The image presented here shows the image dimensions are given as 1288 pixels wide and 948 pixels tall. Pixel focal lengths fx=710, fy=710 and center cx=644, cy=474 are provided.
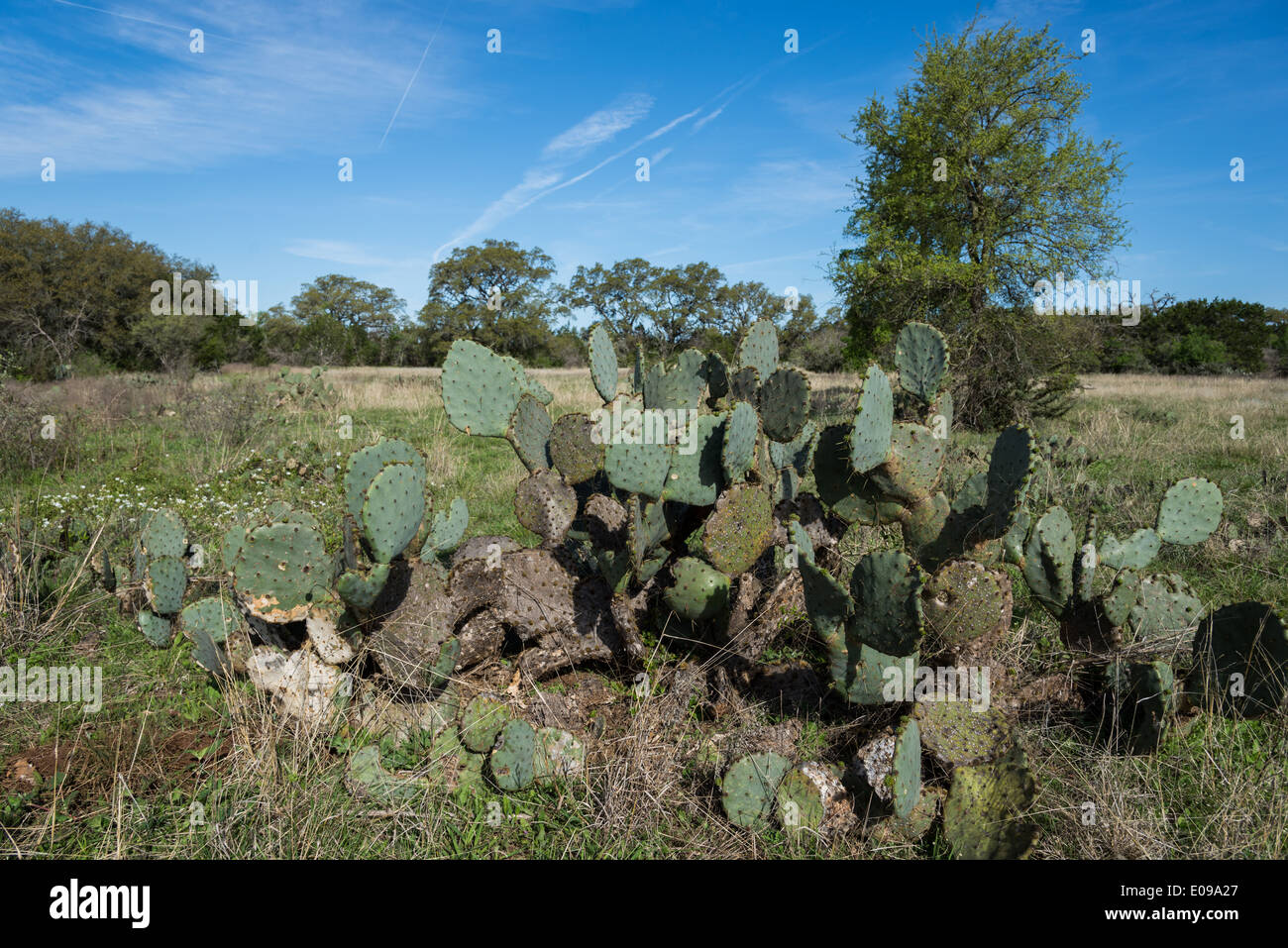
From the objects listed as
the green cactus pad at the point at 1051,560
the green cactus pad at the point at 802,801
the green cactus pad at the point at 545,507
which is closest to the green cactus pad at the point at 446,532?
the green cactus pad at the point at 545,507

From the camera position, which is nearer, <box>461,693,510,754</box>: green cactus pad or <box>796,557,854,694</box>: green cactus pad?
<box>796,557,854,694</box>: green cactus pad

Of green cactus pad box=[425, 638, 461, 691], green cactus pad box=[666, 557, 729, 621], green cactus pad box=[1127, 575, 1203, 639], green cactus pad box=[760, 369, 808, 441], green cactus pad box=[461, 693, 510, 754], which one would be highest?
green cactus pad box=[760, 369, 808, 441]

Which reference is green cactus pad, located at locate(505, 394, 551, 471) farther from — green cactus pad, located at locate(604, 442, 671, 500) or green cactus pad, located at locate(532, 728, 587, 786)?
green cactus pad, located at locate(532, 728, 587, 786)

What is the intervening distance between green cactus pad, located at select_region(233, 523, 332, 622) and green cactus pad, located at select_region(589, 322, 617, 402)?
4.70 ft

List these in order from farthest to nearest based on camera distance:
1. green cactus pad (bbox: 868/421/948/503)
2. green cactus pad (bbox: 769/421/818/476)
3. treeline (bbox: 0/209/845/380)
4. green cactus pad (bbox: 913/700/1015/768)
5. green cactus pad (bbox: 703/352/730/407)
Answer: treeline (bbox: 0/209/845/380) < green cactus pad (bbox: 769/421/818/476) < green cactus pad (bbox: 703/352/730/407) < green cactus pad (bbox: 868/421/948/503) < green cactus pad (bbox: 913/700/1015/768)

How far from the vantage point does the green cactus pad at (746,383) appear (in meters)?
3.44

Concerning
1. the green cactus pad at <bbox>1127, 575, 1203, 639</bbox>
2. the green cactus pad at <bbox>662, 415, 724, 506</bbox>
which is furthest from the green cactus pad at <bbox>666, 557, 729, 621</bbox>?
the green cactus pad at <bbox>1127, 575, 1203, 639</bbox>

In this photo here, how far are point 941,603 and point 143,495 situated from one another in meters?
6.69

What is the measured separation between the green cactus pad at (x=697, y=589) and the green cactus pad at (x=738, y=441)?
40 cm

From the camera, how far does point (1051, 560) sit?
2934 mm

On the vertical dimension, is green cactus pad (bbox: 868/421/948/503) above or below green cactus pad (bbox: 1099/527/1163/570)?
above

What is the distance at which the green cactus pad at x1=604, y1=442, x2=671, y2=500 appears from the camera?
284 cm

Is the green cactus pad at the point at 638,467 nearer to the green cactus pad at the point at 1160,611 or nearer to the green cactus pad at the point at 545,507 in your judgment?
the green cactus pad at the point at 545,507
